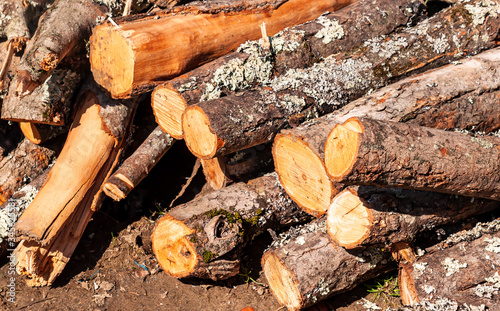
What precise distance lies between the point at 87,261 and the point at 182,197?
0.96 meters

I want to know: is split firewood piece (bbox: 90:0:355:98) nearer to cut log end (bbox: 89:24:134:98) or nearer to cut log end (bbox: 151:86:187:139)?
cut log end (bbox: 89:24:134:98)

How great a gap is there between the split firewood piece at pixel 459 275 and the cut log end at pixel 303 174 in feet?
2.16

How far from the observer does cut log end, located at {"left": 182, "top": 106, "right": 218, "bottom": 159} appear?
9.64 ft

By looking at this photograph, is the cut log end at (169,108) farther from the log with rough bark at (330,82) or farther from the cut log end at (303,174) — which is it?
the cut log end at (303,174)

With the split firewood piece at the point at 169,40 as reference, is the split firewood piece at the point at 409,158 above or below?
below

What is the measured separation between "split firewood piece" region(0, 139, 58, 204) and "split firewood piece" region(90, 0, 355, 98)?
100cm

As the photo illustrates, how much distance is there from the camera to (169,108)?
11.0 ft

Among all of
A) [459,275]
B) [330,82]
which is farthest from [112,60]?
[459,275]

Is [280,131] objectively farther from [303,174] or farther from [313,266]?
[313,266]

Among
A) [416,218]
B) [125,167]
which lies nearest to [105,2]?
[125,167]

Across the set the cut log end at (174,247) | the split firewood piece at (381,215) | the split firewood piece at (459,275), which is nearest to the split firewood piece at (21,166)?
the cut log end at (174,247)

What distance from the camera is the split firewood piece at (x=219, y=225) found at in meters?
3.10

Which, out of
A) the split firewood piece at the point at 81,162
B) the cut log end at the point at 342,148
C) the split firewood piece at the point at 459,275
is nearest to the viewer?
the cut log end at the point at 342,148

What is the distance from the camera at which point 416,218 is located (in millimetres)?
2797
